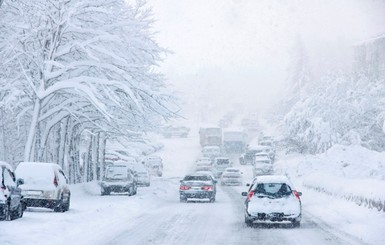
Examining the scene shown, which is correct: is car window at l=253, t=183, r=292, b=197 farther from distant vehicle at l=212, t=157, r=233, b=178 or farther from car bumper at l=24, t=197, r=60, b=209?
distant vehicle at l=212, t=157, r=233, b=178

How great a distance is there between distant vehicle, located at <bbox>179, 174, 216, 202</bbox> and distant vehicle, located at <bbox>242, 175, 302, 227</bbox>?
1358 cm

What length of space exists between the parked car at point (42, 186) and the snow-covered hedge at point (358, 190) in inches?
411

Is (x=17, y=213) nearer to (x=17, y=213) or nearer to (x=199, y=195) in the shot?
(x=17, y=213)

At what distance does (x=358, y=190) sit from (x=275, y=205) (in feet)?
21.9

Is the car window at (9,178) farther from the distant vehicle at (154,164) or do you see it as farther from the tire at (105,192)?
the distant vehicle at (154,164)

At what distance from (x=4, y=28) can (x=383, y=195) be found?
2056cm

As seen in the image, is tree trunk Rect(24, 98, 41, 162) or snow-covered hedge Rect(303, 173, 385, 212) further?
tree trunk Rect(24, 98, 41, 162)

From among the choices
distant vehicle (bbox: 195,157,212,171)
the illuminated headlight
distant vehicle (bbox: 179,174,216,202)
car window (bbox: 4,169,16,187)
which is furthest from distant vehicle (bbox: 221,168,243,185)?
car window (bbox: 4,169,16,187)

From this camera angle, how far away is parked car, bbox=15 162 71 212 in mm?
24375

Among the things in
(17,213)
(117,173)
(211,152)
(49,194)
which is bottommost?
(17,213)

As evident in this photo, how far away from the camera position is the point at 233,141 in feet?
308

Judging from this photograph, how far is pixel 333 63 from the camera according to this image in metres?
→ 147

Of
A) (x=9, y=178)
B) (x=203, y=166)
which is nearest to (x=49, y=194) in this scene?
(x=9, y=178)

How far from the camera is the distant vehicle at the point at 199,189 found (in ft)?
118
